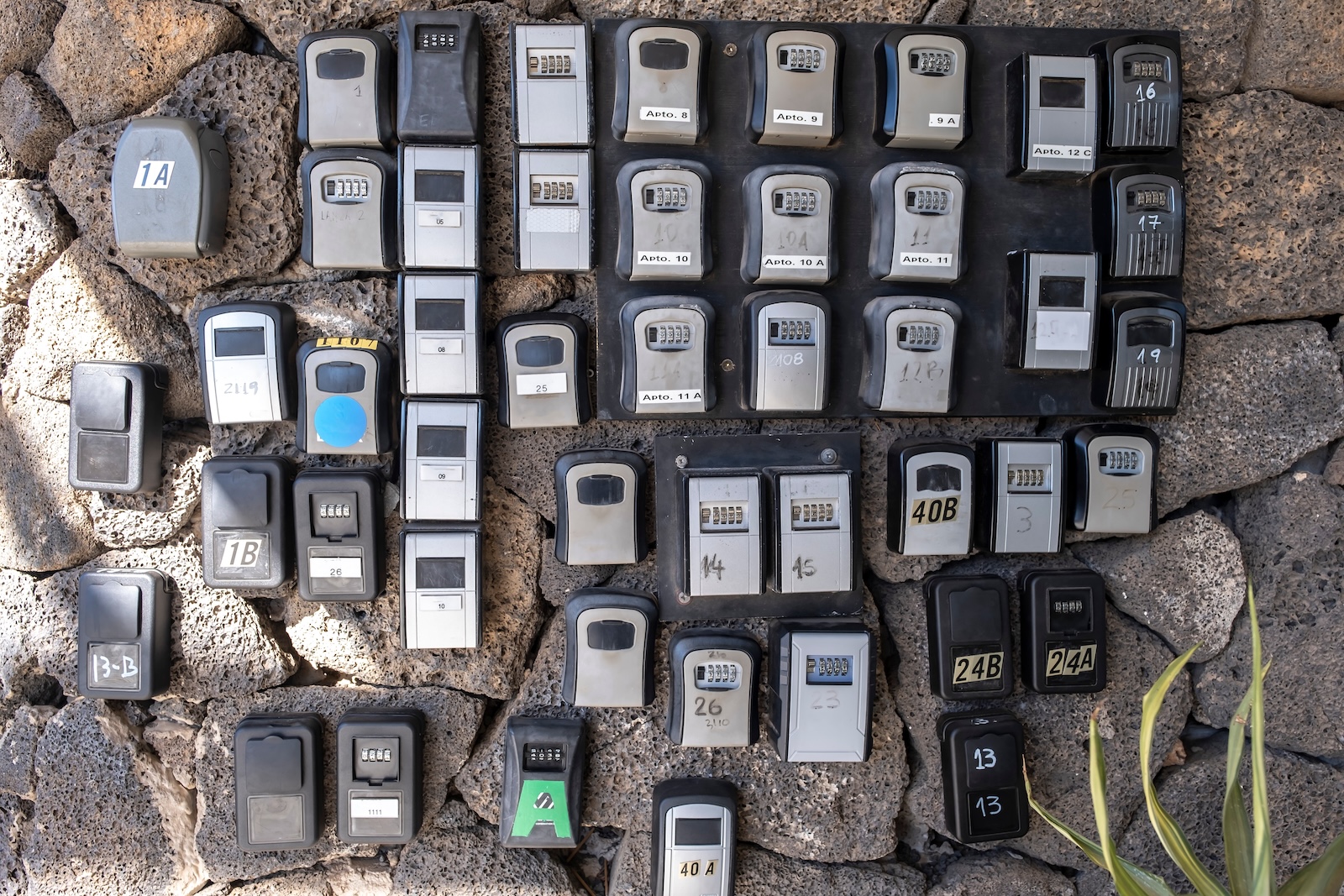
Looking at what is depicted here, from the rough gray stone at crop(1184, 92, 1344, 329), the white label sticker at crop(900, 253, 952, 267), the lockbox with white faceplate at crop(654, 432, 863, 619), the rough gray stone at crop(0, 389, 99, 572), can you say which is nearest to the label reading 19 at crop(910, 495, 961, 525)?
the lockbox with white faceplate at crop(654, 432, 863, 619)

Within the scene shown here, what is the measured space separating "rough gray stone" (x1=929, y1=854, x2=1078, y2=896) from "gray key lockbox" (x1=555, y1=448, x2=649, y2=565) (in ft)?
3.20

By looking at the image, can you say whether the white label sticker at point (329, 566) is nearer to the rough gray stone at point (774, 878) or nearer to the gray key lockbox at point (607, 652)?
the gray key lockbox at point (607, 652)

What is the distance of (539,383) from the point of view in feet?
4.72

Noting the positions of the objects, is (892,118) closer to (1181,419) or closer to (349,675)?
(1181,419)

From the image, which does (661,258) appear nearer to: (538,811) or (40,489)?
(538,811)

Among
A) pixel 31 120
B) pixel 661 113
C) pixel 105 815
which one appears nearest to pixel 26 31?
pixel 31 120

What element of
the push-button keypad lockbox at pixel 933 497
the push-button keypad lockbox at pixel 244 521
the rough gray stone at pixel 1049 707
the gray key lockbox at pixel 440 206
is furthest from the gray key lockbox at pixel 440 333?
the rough gray stone at pixel 1049 707

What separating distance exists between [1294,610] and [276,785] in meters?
2.15

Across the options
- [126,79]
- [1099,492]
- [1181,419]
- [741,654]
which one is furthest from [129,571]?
[1181,419]

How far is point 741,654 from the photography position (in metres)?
1.48

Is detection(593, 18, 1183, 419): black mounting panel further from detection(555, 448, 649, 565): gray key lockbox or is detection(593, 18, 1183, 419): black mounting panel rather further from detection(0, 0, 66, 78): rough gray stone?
detection(0, 0, 66, 78): rough gray stone

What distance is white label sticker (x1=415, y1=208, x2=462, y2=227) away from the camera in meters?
1.40

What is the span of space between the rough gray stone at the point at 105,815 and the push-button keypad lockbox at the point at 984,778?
1601 millimetres

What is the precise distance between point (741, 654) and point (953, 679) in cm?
43
